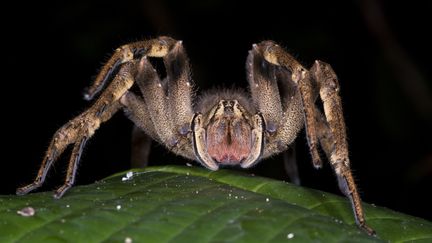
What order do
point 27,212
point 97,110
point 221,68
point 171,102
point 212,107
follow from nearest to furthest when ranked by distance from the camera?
point 27,212, point 97,110, point 212,107, point 171,102, point 221,68

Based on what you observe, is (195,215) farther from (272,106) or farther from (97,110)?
(272,106)

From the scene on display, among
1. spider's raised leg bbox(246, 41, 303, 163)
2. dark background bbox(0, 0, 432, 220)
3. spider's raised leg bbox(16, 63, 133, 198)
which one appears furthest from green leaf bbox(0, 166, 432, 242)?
dark background bbox(0, 0, 432, 220)

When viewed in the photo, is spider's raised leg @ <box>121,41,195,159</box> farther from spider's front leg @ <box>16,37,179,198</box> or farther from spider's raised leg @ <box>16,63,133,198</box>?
spider's raised leg @ <box>16,63,133,198</box>

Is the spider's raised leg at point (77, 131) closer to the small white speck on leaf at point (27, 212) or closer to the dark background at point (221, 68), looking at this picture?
the small white speck on leaf at point (27, 212)

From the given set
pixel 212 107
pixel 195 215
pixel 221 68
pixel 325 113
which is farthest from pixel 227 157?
pixel 221 68

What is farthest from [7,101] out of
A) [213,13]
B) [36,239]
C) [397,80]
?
[36,239]

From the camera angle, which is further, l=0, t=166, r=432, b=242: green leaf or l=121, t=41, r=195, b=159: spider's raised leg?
l=121, t=41, r=195, b=159: spider's raised leg
